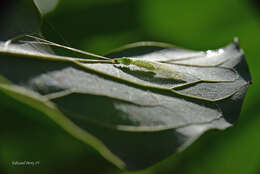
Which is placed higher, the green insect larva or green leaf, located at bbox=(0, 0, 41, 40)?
green leaf, located at bbox=(0, 0, 41, 40)

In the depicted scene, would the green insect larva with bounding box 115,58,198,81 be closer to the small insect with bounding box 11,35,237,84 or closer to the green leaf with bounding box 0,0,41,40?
the small insect with bounding box 11,35,237,84

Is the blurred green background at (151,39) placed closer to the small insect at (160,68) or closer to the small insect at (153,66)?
the small insect at (153,66)

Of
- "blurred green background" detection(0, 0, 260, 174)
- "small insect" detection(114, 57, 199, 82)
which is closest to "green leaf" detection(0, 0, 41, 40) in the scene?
"blurred green background" detection(0, 0, 260, 174)

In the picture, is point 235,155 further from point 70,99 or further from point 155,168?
point 70,99

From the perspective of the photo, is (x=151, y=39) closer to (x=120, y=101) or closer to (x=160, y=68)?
(x=160, y=68)

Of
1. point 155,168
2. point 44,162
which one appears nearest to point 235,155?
point 155,168

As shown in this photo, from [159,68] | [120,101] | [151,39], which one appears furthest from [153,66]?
[151,39]
